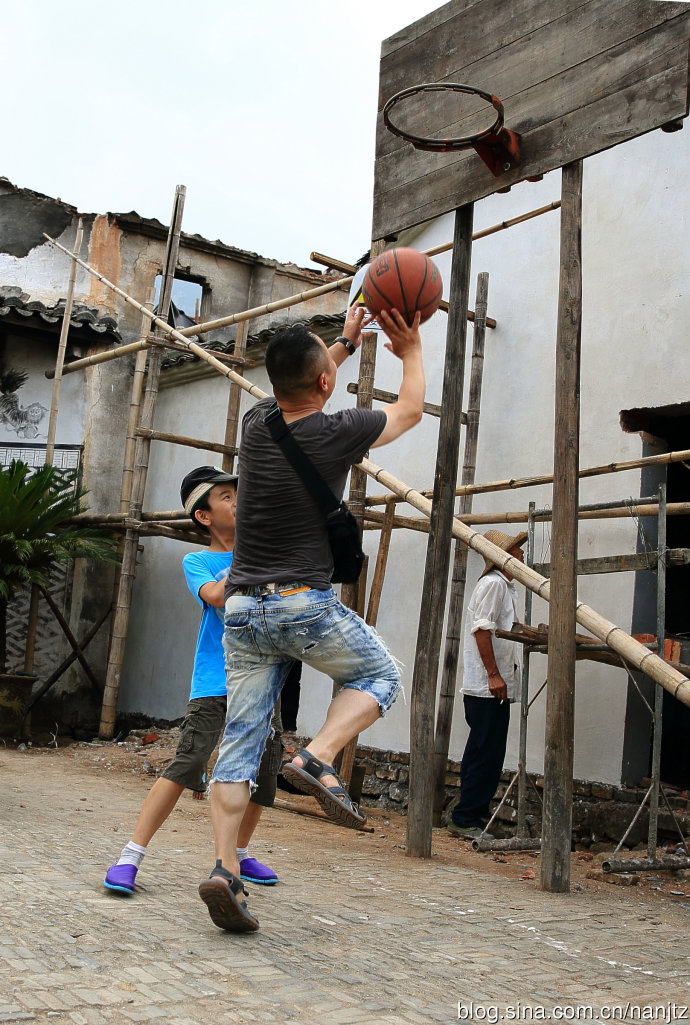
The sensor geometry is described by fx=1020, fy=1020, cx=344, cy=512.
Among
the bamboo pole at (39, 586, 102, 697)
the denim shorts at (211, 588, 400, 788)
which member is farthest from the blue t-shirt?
the bamboo pole at (39, 586, 102, 697)

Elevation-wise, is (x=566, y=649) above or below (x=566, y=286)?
below

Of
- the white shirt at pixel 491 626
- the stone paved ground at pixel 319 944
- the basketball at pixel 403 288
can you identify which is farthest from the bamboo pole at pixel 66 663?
the basketball at pixel 403 288

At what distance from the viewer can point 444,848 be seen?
6.09m

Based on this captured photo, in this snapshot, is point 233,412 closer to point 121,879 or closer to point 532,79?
point 532,79

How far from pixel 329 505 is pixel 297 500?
0.33ft

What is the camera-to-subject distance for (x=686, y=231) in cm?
726

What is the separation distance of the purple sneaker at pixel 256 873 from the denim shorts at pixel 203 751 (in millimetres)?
273

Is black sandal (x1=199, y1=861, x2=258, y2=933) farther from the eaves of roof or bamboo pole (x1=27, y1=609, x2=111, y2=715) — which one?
the eaves of roof

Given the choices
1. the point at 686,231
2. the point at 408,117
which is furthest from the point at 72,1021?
the point at 686,231

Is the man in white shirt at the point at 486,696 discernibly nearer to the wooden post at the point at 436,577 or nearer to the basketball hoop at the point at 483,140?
the wooden post at the point at 436,577

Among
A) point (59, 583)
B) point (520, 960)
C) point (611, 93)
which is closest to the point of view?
point (520, 960)

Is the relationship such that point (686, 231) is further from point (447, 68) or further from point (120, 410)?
point (120, 410)

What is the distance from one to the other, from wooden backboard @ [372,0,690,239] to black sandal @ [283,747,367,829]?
2964mm

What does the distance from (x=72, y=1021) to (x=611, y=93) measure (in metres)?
4.10
